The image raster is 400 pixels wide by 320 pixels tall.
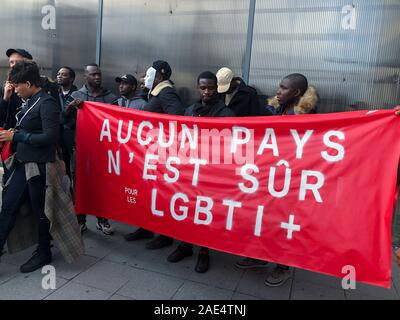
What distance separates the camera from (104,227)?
4.35 m

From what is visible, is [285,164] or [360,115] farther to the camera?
[285,164]

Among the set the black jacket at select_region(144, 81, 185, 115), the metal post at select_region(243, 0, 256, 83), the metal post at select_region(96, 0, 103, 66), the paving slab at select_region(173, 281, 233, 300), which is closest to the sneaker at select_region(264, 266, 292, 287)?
the paving slab at select_region(173, 281, 233, 300)

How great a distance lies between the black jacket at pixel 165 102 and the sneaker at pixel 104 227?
148 cm

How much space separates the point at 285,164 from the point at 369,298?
4.84ft

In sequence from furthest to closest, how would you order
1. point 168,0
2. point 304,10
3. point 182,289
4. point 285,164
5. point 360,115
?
1. point 168,0
2. point 304,10
3. point 182,289
4. point 285,164
5. point 360,115

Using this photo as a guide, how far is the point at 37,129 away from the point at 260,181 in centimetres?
192

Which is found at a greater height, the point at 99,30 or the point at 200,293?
the point at 99,30

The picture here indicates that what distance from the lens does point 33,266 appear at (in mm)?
3377

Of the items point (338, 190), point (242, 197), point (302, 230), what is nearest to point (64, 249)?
point (242, 197)

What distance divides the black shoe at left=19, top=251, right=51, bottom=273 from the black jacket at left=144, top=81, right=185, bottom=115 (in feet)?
5.52

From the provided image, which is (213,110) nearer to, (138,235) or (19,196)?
(138,235)

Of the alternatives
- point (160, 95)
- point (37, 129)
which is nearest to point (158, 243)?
point (160, 95)

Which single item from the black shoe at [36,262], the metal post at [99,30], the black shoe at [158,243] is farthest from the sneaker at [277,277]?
the metal post at [99,30]

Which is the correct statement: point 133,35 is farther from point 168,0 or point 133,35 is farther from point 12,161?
point 12,161
